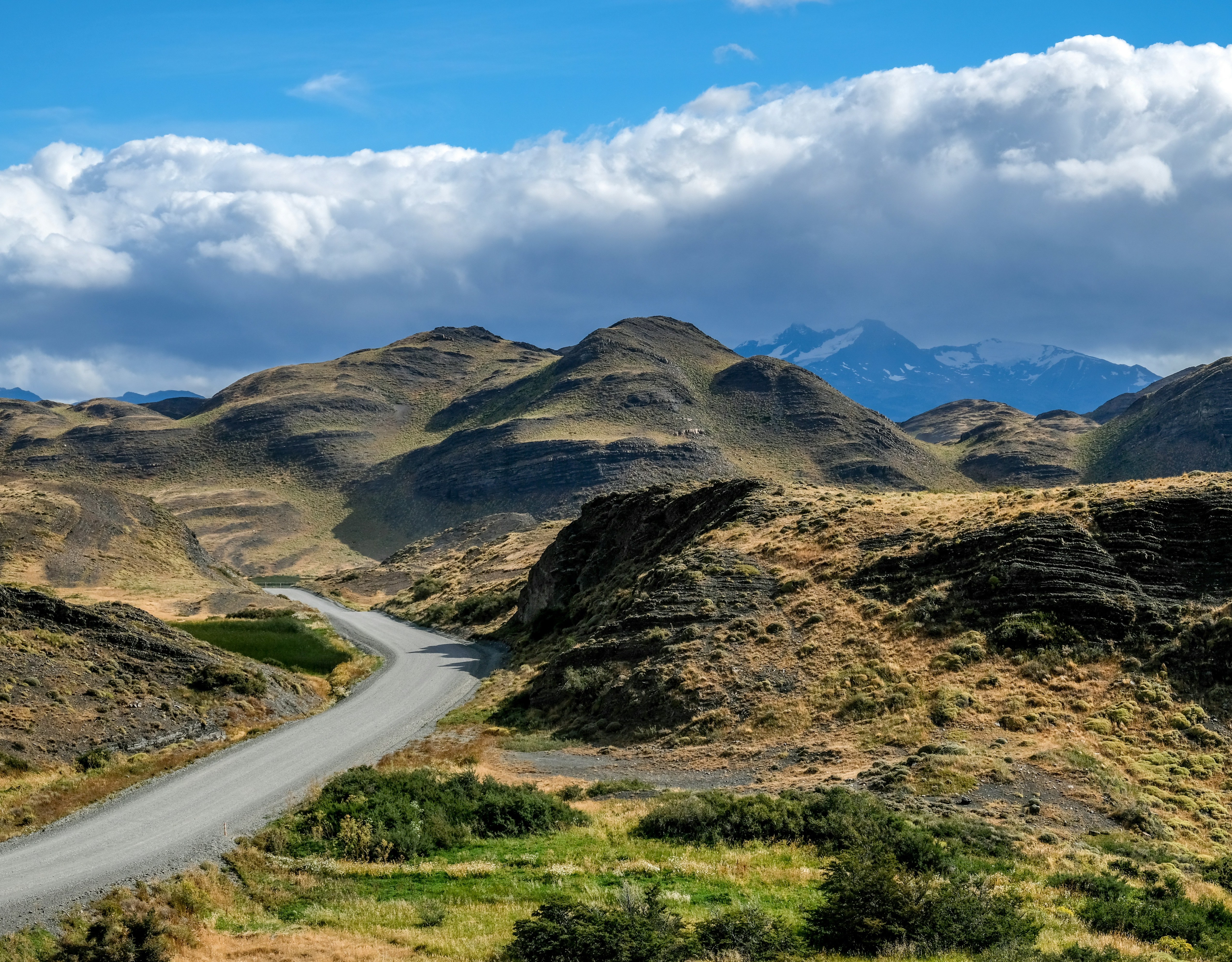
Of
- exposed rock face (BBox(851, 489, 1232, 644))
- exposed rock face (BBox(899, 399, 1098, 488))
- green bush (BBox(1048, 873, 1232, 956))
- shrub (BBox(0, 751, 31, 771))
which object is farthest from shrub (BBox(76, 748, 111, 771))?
exposed rock face (BBox(899, 399, 1098, 488))

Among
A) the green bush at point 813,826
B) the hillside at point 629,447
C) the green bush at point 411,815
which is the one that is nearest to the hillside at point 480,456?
the hillside at point 629,447

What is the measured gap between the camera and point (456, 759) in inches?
1021

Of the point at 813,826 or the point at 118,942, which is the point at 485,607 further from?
the point at 118,942

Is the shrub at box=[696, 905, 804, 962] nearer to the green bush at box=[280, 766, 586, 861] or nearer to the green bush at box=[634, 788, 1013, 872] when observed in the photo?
the green bush at box=[634, 788, 1013, 872]

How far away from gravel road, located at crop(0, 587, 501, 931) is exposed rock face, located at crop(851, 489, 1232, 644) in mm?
17730

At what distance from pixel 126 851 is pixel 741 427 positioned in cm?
16020

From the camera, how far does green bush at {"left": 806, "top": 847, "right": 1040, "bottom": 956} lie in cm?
1209

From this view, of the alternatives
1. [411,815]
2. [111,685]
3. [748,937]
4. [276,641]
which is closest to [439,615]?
[276,641]

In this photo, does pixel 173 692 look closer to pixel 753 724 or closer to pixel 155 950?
pixel 753 724

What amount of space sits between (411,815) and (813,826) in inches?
299

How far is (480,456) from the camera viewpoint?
169 metres

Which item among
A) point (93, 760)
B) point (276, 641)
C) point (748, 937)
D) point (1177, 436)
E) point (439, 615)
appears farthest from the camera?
point (1177, 436)

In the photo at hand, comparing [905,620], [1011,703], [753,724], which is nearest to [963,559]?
[905,620]

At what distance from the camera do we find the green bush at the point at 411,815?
57.0 feet
